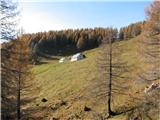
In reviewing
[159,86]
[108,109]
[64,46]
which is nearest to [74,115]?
[108,109]

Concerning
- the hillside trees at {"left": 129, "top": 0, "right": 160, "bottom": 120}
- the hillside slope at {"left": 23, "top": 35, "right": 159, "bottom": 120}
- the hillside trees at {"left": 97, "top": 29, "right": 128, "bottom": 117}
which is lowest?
the hillside slope at {"left": 23, "top": 35, "right": 159, "bottom": 120}

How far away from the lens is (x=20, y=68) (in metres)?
32.2

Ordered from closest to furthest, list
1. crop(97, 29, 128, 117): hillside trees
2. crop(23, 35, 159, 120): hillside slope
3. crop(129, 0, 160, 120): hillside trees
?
crop(129, 0, 160, 120): hillside trees
crop(97, 29, 128, 117): hillside trees
crop(23, 35, 159, 120): hillside slope

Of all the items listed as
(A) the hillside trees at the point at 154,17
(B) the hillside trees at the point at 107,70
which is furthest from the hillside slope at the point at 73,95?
(A) the hillside trees at the point at 154,17

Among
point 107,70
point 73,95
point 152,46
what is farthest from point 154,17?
point 73,95

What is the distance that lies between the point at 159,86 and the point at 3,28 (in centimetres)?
2353

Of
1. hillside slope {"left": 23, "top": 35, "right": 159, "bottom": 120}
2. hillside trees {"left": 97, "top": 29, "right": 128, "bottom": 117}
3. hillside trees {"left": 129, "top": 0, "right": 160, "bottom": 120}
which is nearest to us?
hillside trees {"left": 129, "top": 0, "right": 160, "bottom": 120}

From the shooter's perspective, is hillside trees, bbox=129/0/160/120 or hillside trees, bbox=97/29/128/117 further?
hillside trees, bbox=97/29/128/117

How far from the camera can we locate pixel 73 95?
179 ft

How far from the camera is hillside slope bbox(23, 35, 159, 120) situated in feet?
135

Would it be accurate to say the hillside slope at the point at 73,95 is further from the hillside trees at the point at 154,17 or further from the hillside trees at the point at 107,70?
the hillside trees at the point at 154,17

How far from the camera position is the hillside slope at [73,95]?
41.3 metres

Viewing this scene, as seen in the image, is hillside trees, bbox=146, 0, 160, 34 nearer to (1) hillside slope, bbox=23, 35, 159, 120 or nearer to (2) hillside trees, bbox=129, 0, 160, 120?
(2) hillside trees, bbox=129, 0, 160, 120


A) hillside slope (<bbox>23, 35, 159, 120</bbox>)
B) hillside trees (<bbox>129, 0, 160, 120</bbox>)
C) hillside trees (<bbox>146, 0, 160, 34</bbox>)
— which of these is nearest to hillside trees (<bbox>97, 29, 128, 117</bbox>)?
hillside slope (<bbox>23, 35, 159, 120</bbox>)
